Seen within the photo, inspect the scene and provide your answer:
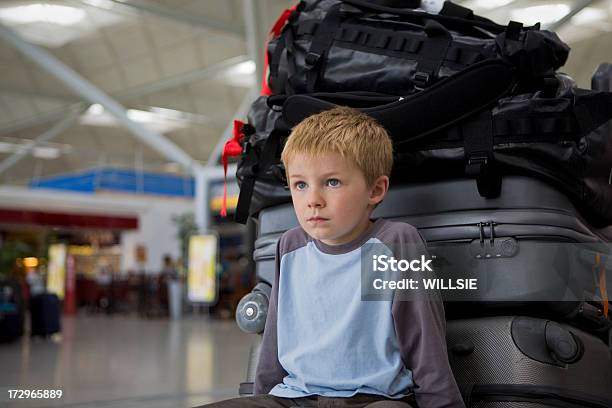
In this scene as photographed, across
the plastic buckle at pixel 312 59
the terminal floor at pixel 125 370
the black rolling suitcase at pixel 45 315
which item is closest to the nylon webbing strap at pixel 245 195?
the plastic buckle at pixel 312 59

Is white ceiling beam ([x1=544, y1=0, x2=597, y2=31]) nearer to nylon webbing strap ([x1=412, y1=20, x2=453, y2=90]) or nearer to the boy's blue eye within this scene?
nylon webbing strap ([x1=412, y1=20, x2=453, y2=90])

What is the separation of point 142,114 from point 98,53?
447 cm

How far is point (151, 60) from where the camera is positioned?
52.0 feet

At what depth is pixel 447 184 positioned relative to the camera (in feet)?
5.20

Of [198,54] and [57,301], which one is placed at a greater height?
[198,54]

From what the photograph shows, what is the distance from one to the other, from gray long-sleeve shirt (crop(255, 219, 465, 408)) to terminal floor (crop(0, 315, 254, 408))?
5.54ft

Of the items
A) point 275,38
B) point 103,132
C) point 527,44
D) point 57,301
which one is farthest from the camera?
point 103,132

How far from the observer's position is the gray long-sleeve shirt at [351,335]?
120 cm

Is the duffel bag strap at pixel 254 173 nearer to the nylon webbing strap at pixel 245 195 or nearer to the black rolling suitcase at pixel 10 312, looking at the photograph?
the nylon webbing strap at pixel 245 195

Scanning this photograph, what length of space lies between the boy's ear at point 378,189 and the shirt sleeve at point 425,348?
0.40 feet

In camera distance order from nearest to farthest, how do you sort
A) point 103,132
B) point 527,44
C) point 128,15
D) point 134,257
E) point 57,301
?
point 527,44
point 57,301
point 128,15
point 103,132
point 134,257

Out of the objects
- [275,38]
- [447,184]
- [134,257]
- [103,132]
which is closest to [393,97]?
[447,184]

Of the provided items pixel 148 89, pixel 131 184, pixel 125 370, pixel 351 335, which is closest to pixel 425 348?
pixel 351 335

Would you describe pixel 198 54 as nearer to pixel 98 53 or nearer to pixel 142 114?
pixel 98 53
